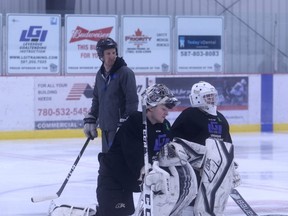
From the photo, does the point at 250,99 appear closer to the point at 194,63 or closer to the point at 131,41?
the point at 194,63

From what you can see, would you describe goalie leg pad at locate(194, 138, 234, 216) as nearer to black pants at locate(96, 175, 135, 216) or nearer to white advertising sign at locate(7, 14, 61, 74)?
black pants at locate(96, 175, 135, 216)

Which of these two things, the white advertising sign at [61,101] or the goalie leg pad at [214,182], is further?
the white advertising sign at [61,101]

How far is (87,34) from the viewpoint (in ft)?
54.0

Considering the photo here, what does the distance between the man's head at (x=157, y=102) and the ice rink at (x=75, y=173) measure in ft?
7.42

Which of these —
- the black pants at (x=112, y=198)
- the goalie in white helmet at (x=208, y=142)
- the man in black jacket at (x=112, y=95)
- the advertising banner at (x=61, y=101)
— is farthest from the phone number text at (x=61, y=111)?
the black pants at (x=112, y=198)

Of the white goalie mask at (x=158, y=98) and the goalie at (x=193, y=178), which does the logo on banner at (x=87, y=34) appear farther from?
the white goalie mask at (x=158, y=98)

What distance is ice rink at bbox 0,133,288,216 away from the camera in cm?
821

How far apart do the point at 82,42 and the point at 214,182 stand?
35.6ft

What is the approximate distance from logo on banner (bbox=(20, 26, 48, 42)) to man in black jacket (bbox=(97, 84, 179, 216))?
10.3 metres

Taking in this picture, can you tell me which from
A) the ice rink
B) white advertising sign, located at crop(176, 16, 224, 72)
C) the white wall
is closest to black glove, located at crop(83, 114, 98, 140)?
the ice rink

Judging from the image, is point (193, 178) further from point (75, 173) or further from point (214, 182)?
point (75, 173)

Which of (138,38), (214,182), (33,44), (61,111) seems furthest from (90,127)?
(138,38)

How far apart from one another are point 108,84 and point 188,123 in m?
1.39

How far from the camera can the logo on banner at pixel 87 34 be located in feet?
53.7
